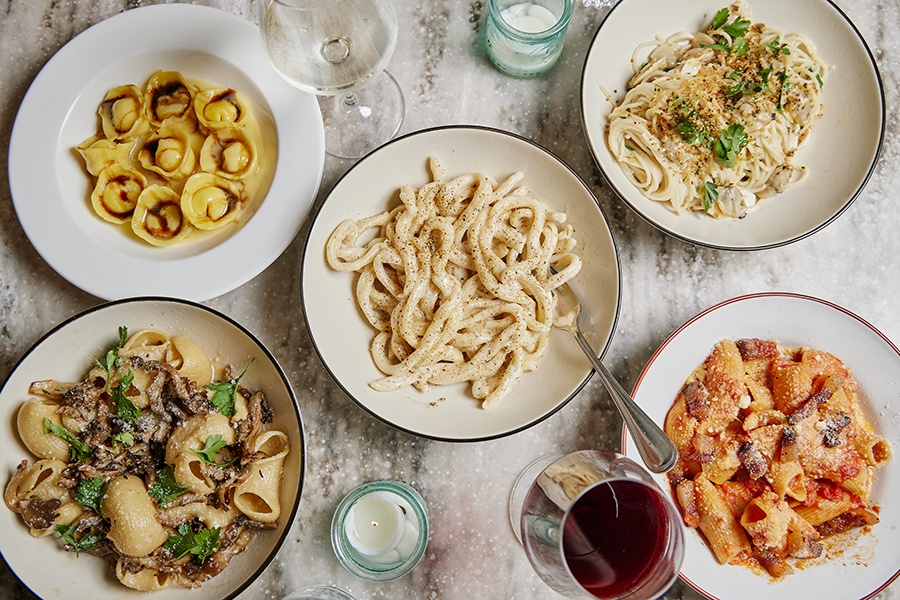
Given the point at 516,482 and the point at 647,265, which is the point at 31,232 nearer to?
the point at 516,482

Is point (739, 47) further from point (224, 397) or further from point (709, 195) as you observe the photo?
point (224, 397)

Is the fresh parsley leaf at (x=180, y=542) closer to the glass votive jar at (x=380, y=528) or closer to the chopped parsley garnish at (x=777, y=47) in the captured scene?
the glass votive jar at (x=380, y=528)

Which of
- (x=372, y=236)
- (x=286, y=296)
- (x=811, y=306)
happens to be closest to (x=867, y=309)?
(x=811, y=306)

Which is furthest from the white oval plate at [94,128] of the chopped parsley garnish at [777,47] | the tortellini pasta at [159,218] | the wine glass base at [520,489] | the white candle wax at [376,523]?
the chopped parsley garnish at [777,47]

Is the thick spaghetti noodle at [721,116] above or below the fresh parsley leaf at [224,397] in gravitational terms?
above

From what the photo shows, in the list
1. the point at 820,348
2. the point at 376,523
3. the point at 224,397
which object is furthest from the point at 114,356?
the point at 820,348

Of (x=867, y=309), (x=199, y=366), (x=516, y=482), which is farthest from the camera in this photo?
(x=867, y=309)
